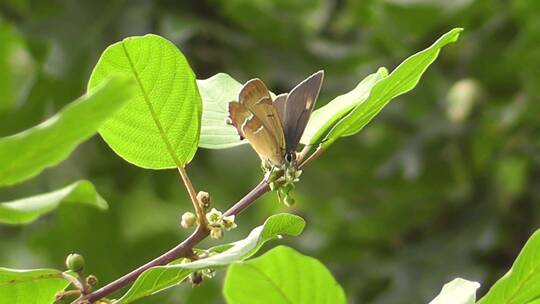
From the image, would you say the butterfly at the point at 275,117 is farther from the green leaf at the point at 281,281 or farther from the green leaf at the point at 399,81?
the green leaf at the point at 281,281

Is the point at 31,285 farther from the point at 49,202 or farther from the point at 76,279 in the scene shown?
the point at 49,202

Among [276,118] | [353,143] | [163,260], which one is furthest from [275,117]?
[353,143]

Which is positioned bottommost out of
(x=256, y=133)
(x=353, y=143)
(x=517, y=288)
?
(x=517, y=288)

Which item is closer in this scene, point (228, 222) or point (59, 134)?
point (59, 134)

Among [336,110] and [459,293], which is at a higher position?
[336,110]

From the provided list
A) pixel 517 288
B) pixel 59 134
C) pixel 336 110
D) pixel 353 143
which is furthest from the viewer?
pixel 353 143

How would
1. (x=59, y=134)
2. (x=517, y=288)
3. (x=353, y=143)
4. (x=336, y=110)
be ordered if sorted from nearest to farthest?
(x=59, y=134)
(x=517, y=288)
(x=336, y=110)
(x=353, y=143)

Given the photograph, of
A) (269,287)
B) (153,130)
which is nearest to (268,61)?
(153,130)

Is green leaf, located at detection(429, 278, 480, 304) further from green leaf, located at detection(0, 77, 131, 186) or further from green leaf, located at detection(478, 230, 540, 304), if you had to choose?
green leaf, located at detection(0, 77, 131, 186)

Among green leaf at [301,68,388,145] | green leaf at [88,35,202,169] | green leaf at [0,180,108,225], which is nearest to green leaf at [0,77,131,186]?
green leaf at [0,180,108,225]
